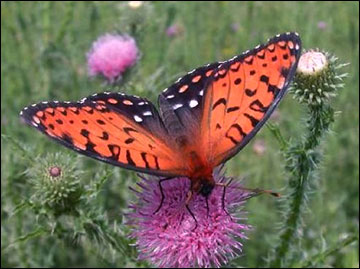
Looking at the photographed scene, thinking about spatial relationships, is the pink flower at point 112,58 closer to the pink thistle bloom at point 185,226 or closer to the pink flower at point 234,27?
the pink thistle bloom at point 185,226

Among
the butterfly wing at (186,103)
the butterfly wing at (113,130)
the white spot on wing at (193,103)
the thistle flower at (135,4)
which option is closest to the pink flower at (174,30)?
the thistle flower at (135,4)

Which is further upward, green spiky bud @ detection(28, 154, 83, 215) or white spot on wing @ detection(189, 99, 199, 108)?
white spot on wing @ detection(189, 99, 199, 108)

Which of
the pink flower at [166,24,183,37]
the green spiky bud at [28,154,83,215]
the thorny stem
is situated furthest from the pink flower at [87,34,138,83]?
the thorny stem

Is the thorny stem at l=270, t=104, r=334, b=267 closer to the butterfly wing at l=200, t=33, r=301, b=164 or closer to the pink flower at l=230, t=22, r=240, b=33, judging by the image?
the butterfly wing at l=200, t=33, r=301, b=164

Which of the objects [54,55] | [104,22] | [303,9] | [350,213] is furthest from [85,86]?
[350,213]

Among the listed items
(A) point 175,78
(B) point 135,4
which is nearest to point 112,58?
(A) point 175,78

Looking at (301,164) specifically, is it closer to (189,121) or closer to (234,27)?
(189,121)

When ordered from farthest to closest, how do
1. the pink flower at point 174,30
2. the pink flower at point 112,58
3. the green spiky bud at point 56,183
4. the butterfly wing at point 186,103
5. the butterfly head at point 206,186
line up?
1. the pink flower at point 174,30
2. the pink flower at point 112,58
3. the green spiky bud at point 56,183
4. the butterfly wing at point 186,103
5. the butterfly head at point 206,186
